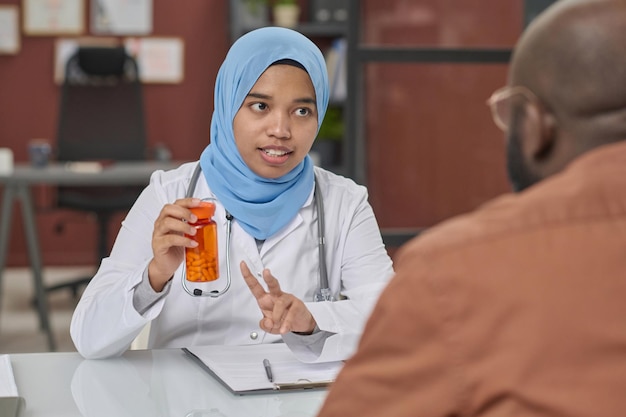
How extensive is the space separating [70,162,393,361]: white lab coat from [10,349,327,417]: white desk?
0.07m

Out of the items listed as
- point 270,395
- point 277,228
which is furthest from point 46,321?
point 270,395

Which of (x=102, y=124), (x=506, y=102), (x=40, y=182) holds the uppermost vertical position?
(x=506, y=102)

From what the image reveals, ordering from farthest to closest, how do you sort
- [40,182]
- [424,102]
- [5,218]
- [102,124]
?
[102,124] < [5,218] < [40,182] < [424,102]

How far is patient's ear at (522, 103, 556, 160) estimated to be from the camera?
0.85 m

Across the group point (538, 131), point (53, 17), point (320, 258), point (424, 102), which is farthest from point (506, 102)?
point (53, 17)

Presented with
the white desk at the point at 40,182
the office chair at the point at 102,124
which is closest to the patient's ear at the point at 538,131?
the white desk at the point at 40,182

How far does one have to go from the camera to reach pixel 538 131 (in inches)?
33.6

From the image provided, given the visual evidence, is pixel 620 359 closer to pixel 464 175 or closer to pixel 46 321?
pixel 464 175

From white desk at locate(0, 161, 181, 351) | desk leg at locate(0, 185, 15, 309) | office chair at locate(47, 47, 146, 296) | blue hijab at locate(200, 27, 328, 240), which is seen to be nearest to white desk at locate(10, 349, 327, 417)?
blue hijab at locate(200, 27, 328, 240)

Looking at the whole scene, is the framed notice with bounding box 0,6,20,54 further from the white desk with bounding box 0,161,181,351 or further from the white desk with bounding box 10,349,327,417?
the white desk with bounding box 10,349,327,417

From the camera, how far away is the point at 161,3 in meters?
6.30

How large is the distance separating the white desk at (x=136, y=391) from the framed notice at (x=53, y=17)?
4.88 m

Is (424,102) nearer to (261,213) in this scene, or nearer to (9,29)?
(261,213)

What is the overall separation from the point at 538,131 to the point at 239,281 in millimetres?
1050
